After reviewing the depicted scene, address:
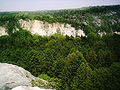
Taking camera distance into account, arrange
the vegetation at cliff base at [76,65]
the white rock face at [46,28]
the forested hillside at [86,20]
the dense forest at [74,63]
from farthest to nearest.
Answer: the white rock face at [46,28], the forested hillside at [86,20], the dense forest at [74,63], the vegetation at cliff base at [76,65]

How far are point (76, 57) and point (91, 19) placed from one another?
6723cm

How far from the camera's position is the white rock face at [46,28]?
61.4 meters

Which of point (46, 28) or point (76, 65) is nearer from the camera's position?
point (76, 65)

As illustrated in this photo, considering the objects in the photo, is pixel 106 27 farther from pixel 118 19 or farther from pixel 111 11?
pixel 111 11

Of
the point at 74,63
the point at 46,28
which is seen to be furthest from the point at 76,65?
the point at 46,28

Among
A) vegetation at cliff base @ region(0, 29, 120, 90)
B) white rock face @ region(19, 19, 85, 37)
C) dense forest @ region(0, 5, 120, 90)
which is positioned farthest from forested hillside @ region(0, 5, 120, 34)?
vegetation at cliff base @ region(0, 29, 120, 90)

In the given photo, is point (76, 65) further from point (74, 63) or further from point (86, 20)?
Result: point (86, 20)

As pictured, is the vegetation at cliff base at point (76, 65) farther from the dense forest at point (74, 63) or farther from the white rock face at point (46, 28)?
the white rock face at point (46, 28)

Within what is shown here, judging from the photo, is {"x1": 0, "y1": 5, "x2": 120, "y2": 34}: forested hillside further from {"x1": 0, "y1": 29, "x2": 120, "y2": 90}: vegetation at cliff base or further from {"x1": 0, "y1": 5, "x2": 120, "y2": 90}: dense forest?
{"x1": 0, "y1": 29, "x2": 120, "y2": 90}: vegetation at cliff base

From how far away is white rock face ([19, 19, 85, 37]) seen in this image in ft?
201

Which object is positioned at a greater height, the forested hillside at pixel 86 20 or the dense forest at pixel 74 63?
the forested hillside at pixel 86 20

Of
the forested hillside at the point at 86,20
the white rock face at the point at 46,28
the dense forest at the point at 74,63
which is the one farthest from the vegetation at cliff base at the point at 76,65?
the forested hillside at the point at 86,20

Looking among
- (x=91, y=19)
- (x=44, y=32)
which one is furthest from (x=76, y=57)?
(x=91, y=19)

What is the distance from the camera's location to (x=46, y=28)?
6347 cm
